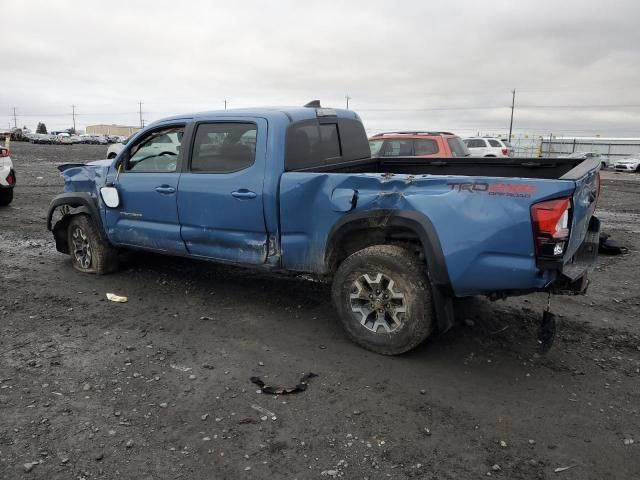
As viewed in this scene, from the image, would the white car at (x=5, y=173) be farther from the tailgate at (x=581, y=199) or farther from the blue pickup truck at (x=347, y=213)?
the tailgate at (x=581, y=199)

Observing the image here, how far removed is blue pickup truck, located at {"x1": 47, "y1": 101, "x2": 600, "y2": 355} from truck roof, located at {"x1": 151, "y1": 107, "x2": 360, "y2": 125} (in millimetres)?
16

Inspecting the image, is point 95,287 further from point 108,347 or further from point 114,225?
point 108,347

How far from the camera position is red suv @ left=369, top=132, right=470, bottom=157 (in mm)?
11914

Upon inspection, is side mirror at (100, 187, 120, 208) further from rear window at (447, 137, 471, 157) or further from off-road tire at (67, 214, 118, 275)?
rear window at (447, 137, 471, 157)

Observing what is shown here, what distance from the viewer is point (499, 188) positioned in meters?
3.33

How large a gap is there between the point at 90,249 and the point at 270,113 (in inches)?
117

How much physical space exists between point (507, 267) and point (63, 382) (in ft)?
10.2

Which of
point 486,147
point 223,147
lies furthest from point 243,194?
point 486,147

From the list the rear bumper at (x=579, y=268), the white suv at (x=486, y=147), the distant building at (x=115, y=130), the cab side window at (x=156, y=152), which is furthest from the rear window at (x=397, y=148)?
the distant building at (x=115, y=130)

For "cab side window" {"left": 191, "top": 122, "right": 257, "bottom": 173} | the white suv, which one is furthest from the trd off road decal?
the white suv

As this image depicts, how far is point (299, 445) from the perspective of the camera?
9.69 ft

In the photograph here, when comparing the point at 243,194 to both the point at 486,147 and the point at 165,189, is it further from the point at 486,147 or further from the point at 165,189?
the point at 486,147

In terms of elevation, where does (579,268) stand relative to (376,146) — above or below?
below

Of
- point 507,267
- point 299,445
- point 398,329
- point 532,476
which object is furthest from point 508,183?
point 299,445
